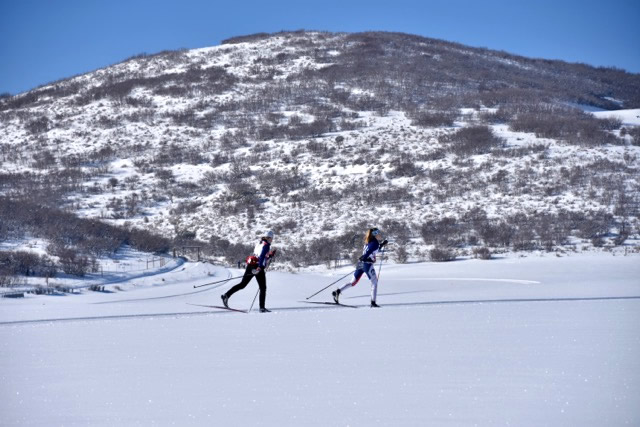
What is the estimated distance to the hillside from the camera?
1474 inches

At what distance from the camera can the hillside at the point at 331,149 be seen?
3744 centimetres

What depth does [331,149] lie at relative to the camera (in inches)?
2112

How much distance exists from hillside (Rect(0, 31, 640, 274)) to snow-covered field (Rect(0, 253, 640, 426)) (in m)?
16.0

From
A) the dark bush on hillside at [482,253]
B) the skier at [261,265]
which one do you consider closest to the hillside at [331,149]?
the dark bush on hillside at [482,253]

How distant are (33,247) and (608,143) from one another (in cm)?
3883

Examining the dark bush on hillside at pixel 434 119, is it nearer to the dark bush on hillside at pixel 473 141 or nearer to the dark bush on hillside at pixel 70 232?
the dark bush on hillside at pixel 473 141

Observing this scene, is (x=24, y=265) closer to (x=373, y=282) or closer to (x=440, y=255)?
(x=373, y=282)

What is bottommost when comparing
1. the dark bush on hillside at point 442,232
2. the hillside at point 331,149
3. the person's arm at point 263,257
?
the person's arm at point 263,257

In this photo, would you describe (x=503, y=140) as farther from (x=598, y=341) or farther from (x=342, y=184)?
(x=598, y=341)

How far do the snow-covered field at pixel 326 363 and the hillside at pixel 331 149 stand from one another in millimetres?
15983

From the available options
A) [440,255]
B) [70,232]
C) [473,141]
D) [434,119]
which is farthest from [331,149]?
[70,232]

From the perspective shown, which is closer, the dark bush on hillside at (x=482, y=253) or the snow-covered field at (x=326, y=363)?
the snow-covered field at (x=326, y=363)

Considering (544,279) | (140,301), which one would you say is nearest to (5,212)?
(140,301)

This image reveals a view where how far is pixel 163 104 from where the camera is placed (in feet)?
224
